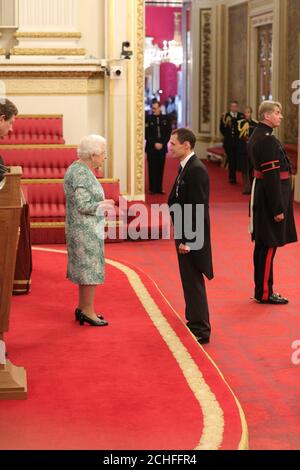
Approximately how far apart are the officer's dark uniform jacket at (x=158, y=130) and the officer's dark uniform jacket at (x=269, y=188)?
822 cm

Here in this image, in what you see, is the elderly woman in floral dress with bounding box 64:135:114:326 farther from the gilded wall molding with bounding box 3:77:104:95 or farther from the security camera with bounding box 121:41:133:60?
the gilded wall molding with bounding box 3:77:104:95

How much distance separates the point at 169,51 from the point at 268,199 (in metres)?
25.1

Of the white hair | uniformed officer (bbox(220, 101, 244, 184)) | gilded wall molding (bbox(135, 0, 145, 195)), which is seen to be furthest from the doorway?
the white hair

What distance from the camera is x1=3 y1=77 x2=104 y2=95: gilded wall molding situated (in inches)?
516

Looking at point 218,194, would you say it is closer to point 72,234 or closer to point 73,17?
point 73,17

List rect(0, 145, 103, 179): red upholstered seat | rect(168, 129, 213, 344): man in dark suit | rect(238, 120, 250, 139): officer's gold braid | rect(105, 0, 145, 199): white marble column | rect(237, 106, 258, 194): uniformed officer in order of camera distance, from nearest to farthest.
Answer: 1. rect(168, 129, 213, 344): man in dark suit
2. rect(0, 145, 103, 179): red upholstered seat
3. rect(105, 0, 145, 199): white marble column
4. rect(237, 106, 258, 194): uniformed officer
5. rect(238, 120, 250, 139): officer's gold braid

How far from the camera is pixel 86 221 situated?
6582 millimetres

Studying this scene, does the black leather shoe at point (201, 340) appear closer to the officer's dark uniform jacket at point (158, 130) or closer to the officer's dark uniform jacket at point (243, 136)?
the officer's dark uniform jacket at point (158, 130)

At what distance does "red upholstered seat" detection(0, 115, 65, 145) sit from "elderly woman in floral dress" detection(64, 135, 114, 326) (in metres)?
6.36

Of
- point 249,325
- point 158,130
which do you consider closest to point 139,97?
point 158,130

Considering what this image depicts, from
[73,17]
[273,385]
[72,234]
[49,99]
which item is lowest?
[273,385]

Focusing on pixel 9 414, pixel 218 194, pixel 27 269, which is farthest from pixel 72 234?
pixel 218 194
